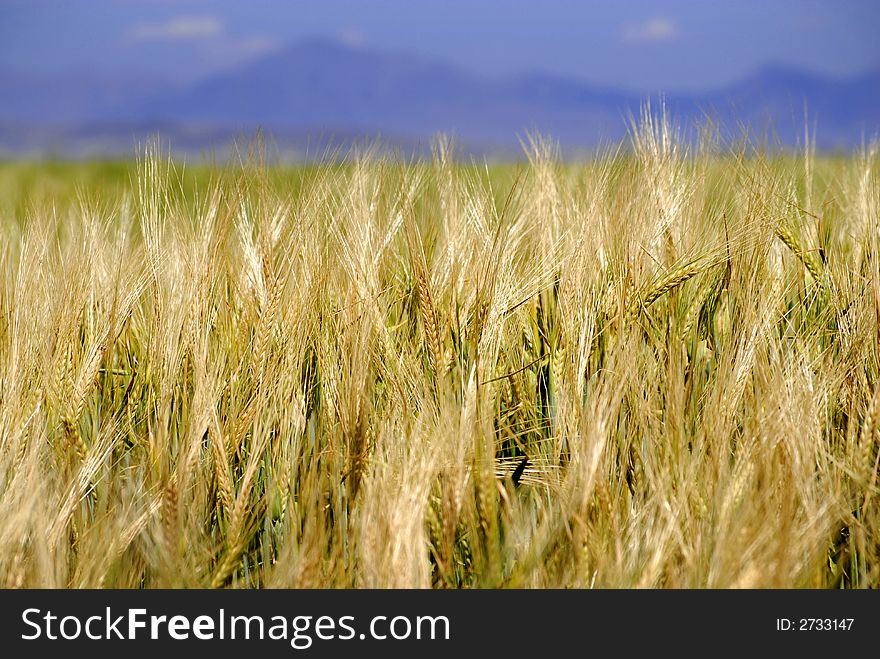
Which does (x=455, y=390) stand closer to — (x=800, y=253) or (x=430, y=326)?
(x=430, y=326)

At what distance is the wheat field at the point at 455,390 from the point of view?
1249mm

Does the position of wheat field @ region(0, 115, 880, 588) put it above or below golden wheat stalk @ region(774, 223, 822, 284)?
below

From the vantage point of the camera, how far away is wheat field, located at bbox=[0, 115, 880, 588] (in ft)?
4.10

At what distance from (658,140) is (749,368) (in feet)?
2.31

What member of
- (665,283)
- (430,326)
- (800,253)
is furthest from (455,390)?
(800,253)

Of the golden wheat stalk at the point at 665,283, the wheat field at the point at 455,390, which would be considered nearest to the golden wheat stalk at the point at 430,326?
the wheat field at the point at 455,390

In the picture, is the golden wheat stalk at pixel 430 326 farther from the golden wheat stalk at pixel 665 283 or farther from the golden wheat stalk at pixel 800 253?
the golden wheat stalk at pixel 800 253

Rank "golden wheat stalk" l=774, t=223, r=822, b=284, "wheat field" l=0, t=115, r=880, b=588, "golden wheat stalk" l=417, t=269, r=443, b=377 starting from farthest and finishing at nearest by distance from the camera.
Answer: "golden wheat stalk" l=774, t=223, r=822, b=284 < "golden wheat stalk" l=417, t=269, r=443, b=377 < "wheat field" l=0, t=115, r=880, b=588

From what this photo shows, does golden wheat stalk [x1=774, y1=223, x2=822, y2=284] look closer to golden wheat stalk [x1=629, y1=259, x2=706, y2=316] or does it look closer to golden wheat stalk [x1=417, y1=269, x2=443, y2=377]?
golden wheat stalk [x1=629, y1=259, x2=706, y2=316]

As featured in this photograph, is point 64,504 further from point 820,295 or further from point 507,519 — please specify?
point 820,295

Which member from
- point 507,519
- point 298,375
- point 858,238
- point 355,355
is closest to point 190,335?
point 298,375

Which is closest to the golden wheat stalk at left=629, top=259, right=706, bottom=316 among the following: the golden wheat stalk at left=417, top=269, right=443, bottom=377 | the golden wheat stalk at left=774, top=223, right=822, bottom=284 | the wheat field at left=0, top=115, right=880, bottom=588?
the wheat field at left=0, top=115, right=880, bottom=588

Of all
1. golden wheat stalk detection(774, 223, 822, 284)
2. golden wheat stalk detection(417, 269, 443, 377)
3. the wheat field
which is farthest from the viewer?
golden wheat stalk detection(774, 223, 822, 284)

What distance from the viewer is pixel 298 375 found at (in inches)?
61.6
